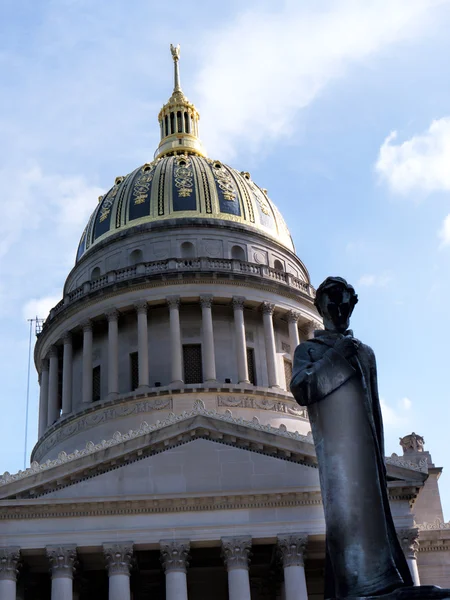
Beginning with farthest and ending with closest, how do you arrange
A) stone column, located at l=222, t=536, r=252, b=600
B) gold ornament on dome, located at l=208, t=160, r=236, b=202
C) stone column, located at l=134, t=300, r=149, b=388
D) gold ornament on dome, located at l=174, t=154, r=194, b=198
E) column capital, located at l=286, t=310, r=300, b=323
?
gold ornament on dome, located at l=208, t=160, r=236, b=202, gold ornament on dome, located at l=174, t=154, r=194, b=198, column capital, located at l=286, t=310, r=300, b=323, stone column, located at l=134, t=300, r=149, b=388, stone column, located at l=222, t=536, r=252, b=600

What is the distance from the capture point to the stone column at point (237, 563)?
34.8m

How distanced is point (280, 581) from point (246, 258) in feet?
83.3

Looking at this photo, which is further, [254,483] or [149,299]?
[149,299]

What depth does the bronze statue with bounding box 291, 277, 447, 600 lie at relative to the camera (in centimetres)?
809

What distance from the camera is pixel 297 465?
37.1m

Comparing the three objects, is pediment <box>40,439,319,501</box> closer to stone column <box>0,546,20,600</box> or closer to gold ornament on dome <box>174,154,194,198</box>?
stone column <box>0,546,20,600</box>

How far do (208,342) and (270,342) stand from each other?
3.75 metres

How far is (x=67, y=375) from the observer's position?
2231 inches

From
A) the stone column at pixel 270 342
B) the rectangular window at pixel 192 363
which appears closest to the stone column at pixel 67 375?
the rectangular window at pixel 192 363

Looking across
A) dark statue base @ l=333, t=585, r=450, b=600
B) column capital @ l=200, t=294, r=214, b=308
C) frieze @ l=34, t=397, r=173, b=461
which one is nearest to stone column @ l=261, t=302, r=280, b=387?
column capital @ l=200, t=294, r=214, b=308

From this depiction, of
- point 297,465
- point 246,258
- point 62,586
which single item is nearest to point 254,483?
point 297,465

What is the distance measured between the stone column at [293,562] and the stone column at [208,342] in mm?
17821

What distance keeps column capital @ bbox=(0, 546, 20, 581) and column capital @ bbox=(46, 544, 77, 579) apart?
1.15 m

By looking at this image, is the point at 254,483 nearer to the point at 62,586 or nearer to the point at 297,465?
the point at 297,465
